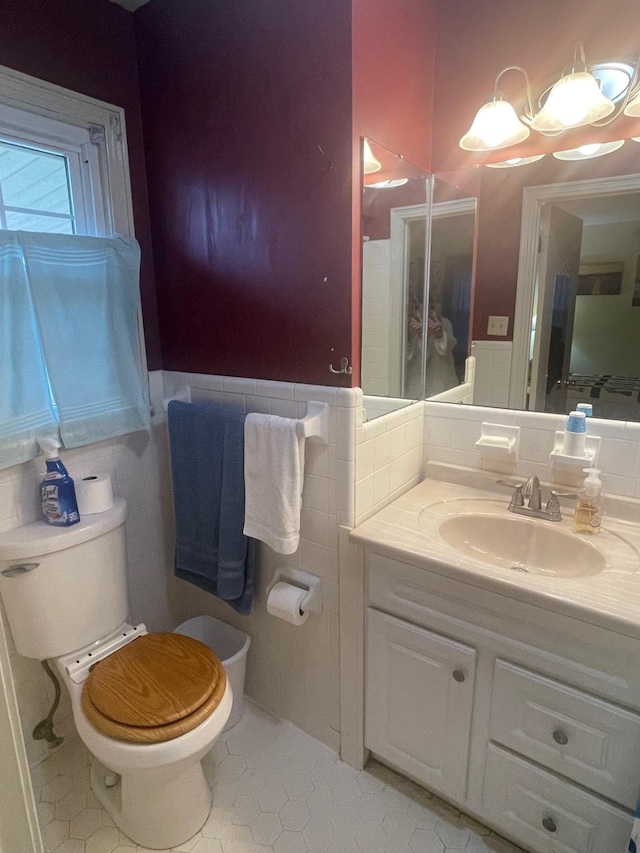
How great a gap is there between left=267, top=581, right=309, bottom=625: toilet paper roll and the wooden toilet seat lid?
0.23 metres

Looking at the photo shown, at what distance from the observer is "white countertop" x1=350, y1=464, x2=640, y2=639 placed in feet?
3.36

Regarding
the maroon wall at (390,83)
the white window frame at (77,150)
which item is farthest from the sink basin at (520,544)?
the white window frame at (77,150)

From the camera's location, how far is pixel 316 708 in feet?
5.41

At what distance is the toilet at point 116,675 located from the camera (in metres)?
1.24

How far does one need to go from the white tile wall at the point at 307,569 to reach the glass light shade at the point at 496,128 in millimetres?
872

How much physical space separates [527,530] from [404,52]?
1389 mm

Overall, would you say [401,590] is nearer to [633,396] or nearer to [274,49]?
[633,396]

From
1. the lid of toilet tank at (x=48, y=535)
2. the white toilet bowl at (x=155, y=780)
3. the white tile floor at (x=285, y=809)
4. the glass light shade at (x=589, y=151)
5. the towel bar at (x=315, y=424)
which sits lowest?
the white tile floor at (x=285, y=809)

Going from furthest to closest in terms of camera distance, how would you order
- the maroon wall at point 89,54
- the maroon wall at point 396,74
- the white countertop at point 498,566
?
1. the maroon wall at point 89,54
2. the maroon wall at point 396,74
3. the white countertop at point 498,566

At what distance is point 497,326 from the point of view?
1.61 meters

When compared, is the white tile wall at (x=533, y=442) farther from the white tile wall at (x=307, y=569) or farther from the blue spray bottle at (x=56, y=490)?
the blue spray bottle at (x=56, y=490)

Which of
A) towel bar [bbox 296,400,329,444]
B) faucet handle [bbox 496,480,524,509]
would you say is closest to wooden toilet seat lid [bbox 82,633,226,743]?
towel bar [bbox 296,400,329,444]

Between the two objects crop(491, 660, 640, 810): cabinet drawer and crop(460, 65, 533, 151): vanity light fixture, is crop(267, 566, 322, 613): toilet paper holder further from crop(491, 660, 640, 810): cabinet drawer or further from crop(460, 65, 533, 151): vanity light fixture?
crop(460, 65, 533, 151): vanity light fixture

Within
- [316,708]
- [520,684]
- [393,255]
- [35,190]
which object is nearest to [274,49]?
[393,255]
